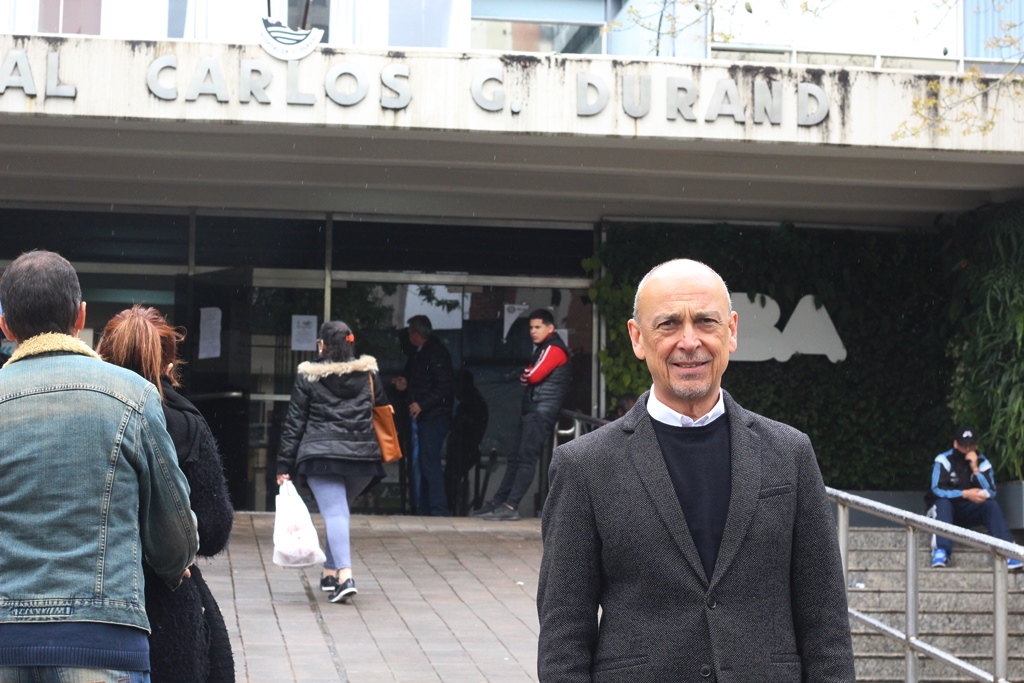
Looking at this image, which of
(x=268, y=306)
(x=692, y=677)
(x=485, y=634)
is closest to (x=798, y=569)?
(x=692, y=677)

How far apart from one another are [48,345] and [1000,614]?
3647 mm

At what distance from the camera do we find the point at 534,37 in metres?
11.9

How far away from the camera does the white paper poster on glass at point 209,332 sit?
12.9 m

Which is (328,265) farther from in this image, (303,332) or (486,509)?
(486,509)

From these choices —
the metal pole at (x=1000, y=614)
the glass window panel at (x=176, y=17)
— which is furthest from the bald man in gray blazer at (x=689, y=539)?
the glass window panel at (x=176, y=17)

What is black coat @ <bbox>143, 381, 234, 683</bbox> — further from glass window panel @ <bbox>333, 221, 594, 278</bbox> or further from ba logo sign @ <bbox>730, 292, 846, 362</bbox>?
ba logo sign @ <bbox>730, 292, 846, 362</bbox>

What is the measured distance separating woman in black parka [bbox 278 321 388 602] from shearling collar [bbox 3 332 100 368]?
511cm

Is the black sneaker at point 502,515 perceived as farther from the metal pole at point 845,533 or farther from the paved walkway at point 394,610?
the metal pole at point 845,533

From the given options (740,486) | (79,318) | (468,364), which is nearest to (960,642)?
(740,486)

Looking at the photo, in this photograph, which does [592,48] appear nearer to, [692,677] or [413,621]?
[413,621]

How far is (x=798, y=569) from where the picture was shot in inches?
105

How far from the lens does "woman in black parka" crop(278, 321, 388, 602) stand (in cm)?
836

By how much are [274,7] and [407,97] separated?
1872mm

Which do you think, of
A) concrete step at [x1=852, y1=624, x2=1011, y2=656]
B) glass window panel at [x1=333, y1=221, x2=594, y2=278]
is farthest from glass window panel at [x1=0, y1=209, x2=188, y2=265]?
concrete step at [x1=852, y1=624, x2=1011, y2=656]
